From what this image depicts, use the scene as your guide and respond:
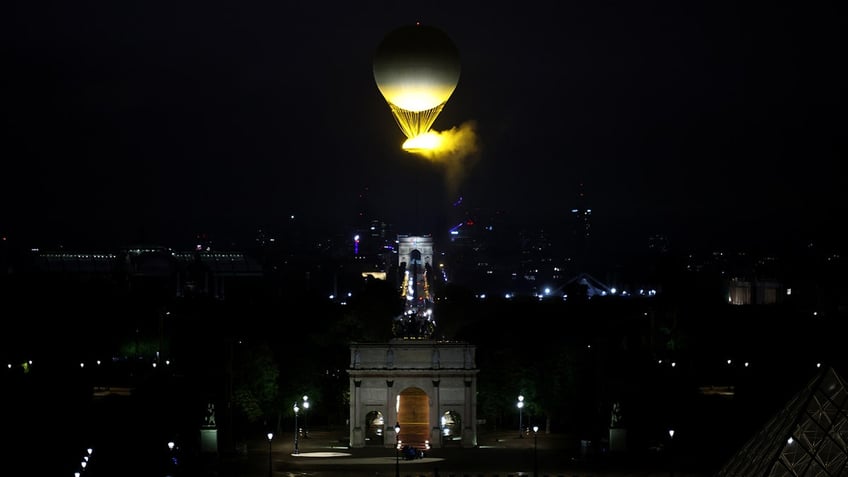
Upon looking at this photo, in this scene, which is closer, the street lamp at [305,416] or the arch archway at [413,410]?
the arch archway at [413,410]

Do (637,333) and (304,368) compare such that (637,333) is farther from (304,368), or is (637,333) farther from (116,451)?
(116,451)

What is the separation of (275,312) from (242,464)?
5749 cm

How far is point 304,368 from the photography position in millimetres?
88562

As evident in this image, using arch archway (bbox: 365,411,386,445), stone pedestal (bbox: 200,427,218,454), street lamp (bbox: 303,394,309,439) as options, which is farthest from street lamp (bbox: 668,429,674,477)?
street lamp (bbox: 303,394,309,439)

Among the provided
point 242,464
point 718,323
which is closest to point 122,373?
point 242,464

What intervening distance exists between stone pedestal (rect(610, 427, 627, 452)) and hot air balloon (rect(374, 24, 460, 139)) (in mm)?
18690

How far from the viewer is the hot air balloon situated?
80500 millimetres

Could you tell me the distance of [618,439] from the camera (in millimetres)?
74000

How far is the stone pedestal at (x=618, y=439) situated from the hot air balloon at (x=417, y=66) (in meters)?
18.7

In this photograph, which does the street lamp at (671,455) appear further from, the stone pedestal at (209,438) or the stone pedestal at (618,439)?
the stone pedestal at (209,438)

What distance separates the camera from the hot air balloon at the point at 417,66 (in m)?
80.5

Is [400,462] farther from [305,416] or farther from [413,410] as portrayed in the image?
[305,416]

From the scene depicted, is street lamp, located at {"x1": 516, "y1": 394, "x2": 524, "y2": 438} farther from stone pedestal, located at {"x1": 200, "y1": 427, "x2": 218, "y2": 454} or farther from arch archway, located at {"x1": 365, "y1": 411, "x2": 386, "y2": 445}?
stone pedestal, located at {"x1": 200, "y1": 427, "x2": 218, "y2": 454}

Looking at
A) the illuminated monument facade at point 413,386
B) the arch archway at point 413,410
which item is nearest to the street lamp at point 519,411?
the illuminated monument facade at point 413,386
